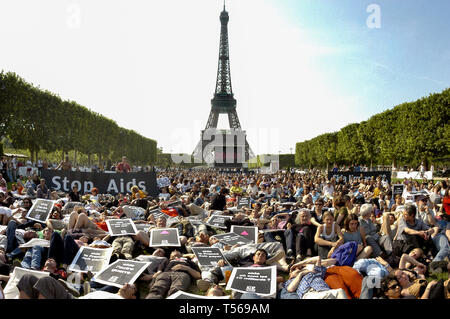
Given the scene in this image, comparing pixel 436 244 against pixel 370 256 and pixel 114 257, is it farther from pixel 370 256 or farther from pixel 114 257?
pixel 114 257

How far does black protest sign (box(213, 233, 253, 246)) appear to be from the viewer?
7918 mm

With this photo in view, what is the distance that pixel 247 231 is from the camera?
29.0 ft

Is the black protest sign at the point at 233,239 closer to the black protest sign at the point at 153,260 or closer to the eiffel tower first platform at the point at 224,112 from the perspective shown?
the black protest sign at the point at 153,260

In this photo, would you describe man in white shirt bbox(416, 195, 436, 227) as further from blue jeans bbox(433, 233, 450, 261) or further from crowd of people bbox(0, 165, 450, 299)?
blue jeans bbox(433, 233, 450, 261)

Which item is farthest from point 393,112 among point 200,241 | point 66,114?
point 200,241

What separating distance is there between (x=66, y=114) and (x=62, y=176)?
28283 millimetres

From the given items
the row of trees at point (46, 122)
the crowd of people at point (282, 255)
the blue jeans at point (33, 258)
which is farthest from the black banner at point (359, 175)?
the row of trees at point (46, 122)

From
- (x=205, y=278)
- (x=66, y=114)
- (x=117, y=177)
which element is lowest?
(x=205, y=278)

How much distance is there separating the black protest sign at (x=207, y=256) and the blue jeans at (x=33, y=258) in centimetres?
259

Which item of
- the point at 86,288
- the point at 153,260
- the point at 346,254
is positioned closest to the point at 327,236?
the point at 346,254

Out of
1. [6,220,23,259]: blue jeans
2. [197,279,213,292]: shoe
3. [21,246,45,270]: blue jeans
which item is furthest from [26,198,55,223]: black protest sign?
[197,279,213,292]: shoe

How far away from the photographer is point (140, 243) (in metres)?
8.19
